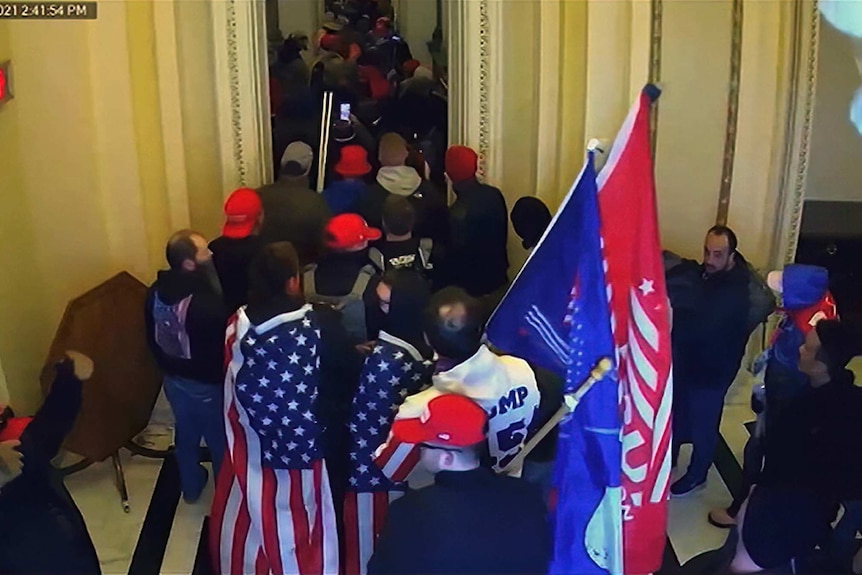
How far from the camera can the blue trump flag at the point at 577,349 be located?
402cm

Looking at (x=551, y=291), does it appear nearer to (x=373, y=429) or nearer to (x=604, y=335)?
(x=604, y=335)

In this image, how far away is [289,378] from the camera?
12.8 feet

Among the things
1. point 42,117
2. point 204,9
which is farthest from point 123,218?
point 204,9

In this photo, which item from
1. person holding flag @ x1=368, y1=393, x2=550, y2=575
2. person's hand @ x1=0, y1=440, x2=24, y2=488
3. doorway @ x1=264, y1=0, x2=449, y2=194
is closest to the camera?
person holding flag @ x1=368, y1=393, x2=550, y2=575

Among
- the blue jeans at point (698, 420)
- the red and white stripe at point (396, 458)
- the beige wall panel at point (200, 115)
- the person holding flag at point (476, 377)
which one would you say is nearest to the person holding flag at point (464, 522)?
the person holding flag at point (476, 377)

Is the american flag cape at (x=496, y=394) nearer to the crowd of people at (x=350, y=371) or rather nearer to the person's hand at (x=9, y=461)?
the crowd of people at (x=350, y=371)

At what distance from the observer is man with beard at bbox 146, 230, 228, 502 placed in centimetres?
443

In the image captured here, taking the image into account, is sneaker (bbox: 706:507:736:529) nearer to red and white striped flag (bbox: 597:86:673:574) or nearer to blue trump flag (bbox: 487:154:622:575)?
red and white striped flag (bbox: 597:86:673:574)

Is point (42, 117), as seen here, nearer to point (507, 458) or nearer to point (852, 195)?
point (507, 458)

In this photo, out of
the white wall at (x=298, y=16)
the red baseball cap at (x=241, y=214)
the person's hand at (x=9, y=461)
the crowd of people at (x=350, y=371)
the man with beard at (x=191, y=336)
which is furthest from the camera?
the white wall at (x=298, y=16)

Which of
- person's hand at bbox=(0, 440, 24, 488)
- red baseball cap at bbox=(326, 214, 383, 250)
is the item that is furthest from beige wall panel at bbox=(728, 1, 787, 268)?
person's hand at bbox=(0, 440, 24, 488)

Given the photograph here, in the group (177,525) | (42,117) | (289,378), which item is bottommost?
(177,525)

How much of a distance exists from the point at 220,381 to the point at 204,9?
5.31 ft

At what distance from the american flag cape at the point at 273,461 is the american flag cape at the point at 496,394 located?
385 millimetres
